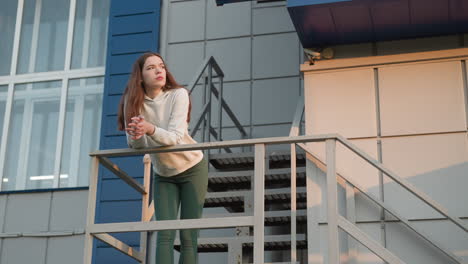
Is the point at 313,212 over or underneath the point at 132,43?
underneath

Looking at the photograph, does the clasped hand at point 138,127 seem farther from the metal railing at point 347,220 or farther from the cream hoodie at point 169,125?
the metal railing at point 347,220

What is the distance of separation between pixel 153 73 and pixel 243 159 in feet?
8.07

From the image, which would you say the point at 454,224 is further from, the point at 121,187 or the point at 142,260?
the point at 121,187

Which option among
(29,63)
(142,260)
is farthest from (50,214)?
(142,260)

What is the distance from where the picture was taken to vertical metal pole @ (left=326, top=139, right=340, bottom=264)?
189 inches

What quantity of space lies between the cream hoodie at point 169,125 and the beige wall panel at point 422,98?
6.89ft

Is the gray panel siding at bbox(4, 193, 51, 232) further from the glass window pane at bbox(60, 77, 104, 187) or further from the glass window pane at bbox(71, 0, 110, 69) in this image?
the glass window pane at bbox(71, 0, 110, 69)

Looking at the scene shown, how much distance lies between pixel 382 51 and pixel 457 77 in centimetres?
66

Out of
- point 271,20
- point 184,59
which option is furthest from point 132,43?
point 271,20

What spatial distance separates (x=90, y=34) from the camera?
10344 millimetres

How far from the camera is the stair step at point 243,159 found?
7191 mm

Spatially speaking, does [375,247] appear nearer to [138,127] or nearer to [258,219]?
[258,219]

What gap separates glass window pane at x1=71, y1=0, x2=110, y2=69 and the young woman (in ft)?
16.7

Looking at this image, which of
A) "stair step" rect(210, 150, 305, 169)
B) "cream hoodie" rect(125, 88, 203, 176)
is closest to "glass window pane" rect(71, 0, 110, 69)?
"stair step" rect(210, 150, 305, 169)
